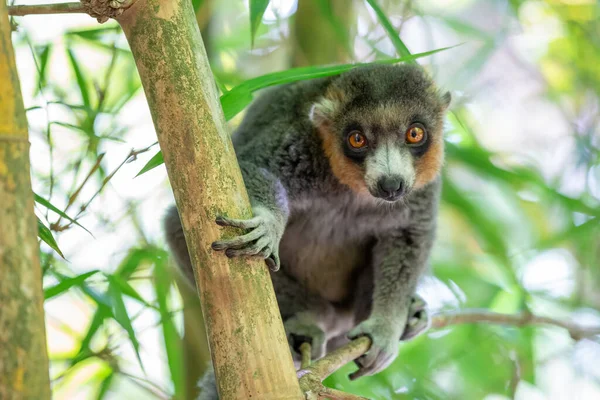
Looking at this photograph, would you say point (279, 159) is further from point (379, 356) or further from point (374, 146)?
point (379, 356)

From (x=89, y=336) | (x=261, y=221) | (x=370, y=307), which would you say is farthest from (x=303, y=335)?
(x=261, y=221)

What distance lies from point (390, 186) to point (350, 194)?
2.11 ft

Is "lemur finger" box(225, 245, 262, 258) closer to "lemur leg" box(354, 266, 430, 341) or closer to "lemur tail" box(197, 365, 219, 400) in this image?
"lemur tail" box(197, 365, 219, 400)

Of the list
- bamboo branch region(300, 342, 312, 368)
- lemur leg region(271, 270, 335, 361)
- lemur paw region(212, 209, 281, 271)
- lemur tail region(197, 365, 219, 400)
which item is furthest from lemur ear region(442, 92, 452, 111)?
lemur tail region(197, 365, 219, 400)

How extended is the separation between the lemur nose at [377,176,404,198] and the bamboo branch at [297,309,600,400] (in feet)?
2.18

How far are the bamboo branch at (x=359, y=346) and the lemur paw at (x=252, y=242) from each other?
366mm

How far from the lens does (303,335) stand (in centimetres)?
337

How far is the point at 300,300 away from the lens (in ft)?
12.0

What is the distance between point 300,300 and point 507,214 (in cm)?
255

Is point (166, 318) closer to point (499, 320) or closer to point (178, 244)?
point (178, 244)

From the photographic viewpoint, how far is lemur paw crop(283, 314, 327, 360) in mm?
3354

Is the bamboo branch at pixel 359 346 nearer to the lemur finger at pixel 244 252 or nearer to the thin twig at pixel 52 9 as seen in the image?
the lemur finger at pixel 244 252

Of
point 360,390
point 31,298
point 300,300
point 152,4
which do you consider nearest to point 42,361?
point 31,298

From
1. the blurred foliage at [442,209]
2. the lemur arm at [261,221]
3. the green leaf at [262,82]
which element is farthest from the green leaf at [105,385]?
the green leaf at [262,82]
